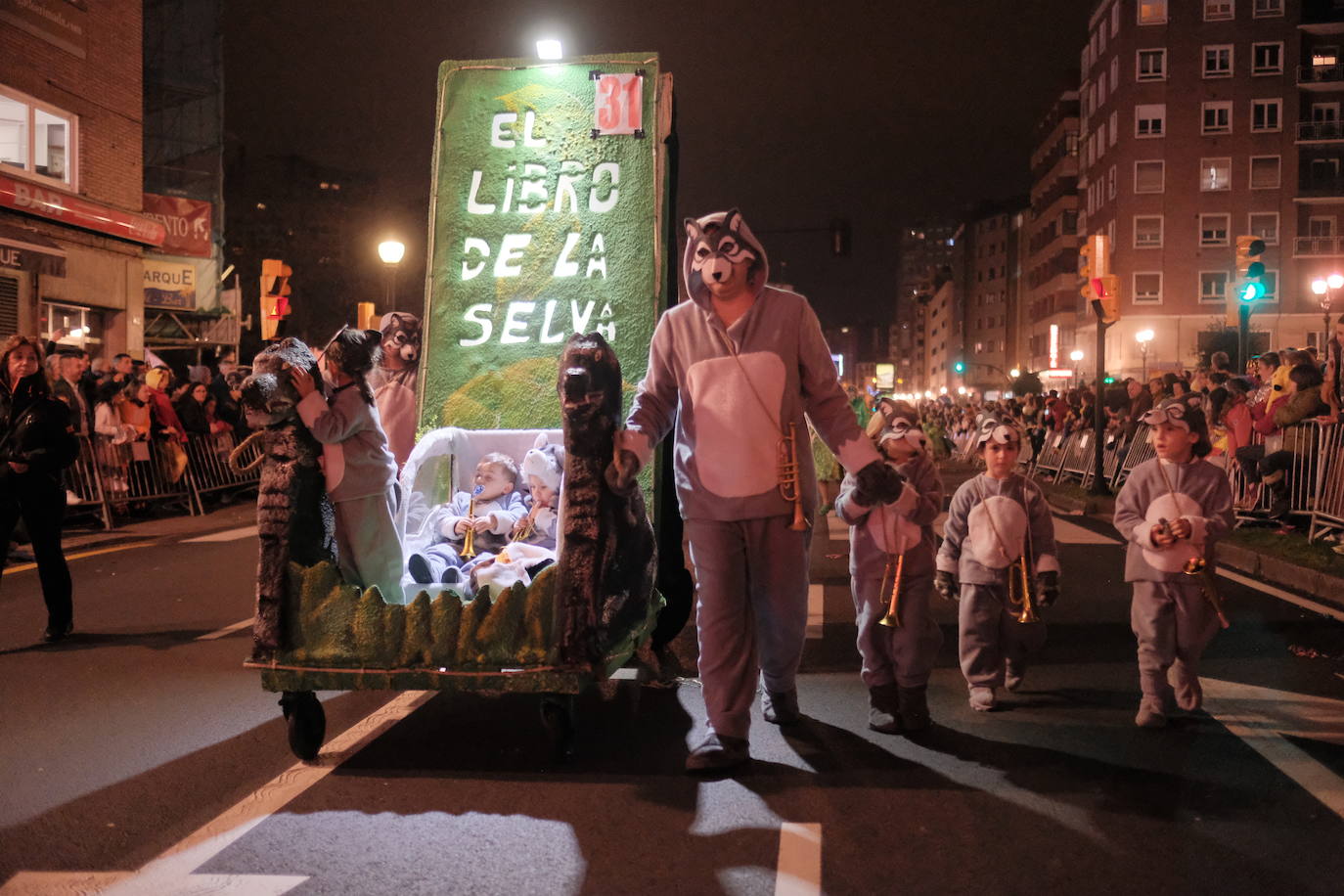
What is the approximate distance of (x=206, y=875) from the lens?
146 inches

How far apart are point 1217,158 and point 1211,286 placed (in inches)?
251

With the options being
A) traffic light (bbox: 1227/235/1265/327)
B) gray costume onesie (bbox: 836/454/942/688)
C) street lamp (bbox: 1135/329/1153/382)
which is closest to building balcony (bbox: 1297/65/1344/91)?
street lamp (bbox: 1135/329/1153/382)

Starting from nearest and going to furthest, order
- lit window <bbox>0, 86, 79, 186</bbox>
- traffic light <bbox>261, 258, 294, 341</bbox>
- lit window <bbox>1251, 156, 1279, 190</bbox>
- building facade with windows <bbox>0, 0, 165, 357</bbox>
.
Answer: traffic light <bbox>261, 258, 294, 341</bbox>, building facade with windows <bbox>0, 0, 165, 357</bbox>, lit window <bbox>0, 86, 79, 186</bbox>, lit window <bbox>1251, 156, 1279, 190</bbox>

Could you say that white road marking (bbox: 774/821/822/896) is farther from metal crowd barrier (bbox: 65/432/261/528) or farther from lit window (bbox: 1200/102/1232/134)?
lit window (bbox: 1200/102/1232/134)

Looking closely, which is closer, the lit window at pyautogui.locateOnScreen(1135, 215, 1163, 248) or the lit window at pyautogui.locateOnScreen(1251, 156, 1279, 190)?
the lit window at pyautogui.locateOnScreen(1251, 156, 1279, 190)

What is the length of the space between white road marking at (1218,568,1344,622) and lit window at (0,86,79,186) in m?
20.7

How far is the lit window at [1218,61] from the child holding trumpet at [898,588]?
62317 mm

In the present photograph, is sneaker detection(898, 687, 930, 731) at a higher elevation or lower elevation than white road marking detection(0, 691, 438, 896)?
higher

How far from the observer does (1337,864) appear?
378 cm

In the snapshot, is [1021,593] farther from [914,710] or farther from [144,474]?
[144,474]

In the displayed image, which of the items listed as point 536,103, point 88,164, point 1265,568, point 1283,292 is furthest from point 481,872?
point 1283,292

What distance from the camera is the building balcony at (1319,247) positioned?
59406 mm

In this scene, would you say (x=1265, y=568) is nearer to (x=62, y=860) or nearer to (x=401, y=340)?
(x=401, y=340)

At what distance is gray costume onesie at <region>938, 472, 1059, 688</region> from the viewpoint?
5.82m
